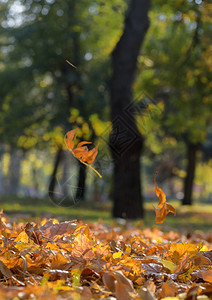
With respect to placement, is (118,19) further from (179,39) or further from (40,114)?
(40,114)

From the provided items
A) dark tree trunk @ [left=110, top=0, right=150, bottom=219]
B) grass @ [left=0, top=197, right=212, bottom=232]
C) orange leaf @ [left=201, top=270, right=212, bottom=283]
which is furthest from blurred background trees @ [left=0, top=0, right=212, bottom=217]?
orange leaf @ [left=201, top=270, right=212, bottom=283]

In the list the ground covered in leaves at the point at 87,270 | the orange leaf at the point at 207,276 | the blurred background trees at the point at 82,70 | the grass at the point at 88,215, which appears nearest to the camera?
the ground covered in leaves at the point at 87,270

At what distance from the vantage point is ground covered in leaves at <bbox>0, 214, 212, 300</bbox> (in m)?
1.60

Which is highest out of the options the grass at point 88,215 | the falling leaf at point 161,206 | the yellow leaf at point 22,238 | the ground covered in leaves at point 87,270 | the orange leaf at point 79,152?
the orange leaf at point 79,152

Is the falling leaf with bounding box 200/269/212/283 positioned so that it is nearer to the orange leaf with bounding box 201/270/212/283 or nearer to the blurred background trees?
the orange leaf with bounding box 201/270/212/283

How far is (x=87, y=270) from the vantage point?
6.21 feet

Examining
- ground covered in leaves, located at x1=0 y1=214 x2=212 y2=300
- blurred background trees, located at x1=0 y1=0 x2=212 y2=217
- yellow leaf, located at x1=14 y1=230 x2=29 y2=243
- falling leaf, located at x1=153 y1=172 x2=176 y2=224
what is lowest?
ground covered in leaves, located at x1=0 y1=214 x2=212 y2=300

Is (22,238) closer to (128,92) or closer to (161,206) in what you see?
(161,206)

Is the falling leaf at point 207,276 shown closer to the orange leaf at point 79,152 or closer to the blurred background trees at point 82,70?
the orange leaf at point 79,152

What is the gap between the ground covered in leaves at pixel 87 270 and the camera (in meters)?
1.60

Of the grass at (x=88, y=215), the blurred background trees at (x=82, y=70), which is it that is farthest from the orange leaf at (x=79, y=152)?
the blurred background trees at (x=82, y=70)

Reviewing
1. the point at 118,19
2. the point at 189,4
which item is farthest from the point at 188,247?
the point at 118,19

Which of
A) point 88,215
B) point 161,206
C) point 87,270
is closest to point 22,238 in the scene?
point 87,270

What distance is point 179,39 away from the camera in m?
14.3
